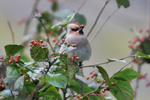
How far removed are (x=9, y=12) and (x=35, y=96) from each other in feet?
12.9

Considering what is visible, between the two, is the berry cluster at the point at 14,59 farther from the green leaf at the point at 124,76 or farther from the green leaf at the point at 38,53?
the green leaf at the point at 124,76

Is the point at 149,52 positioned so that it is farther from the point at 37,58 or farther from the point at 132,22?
the point at 37,58

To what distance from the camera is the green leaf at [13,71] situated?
113 cm

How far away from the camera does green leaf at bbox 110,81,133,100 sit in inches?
50.1

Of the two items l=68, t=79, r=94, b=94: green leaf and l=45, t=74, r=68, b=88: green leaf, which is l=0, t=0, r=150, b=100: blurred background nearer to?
l=68, t=79, r=94, b=94: green leaf

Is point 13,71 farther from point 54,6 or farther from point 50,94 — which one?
point 54,6

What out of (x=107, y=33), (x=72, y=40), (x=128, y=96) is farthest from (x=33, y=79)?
(x=107, y=33)

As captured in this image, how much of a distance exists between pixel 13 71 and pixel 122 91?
1.87 feet

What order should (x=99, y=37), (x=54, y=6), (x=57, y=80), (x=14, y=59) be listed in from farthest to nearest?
(x=99, y=37) → (x=54, y=6) → (x=14, y=59) → (x=57, y=80)

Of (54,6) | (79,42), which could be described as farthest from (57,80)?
(54,6)

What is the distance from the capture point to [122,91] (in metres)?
1.29

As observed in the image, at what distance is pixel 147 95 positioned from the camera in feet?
13.6

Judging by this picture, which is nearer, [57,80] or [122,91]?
[57,80]

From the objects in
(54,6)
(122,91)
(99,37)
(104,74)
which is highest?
(54,6)
